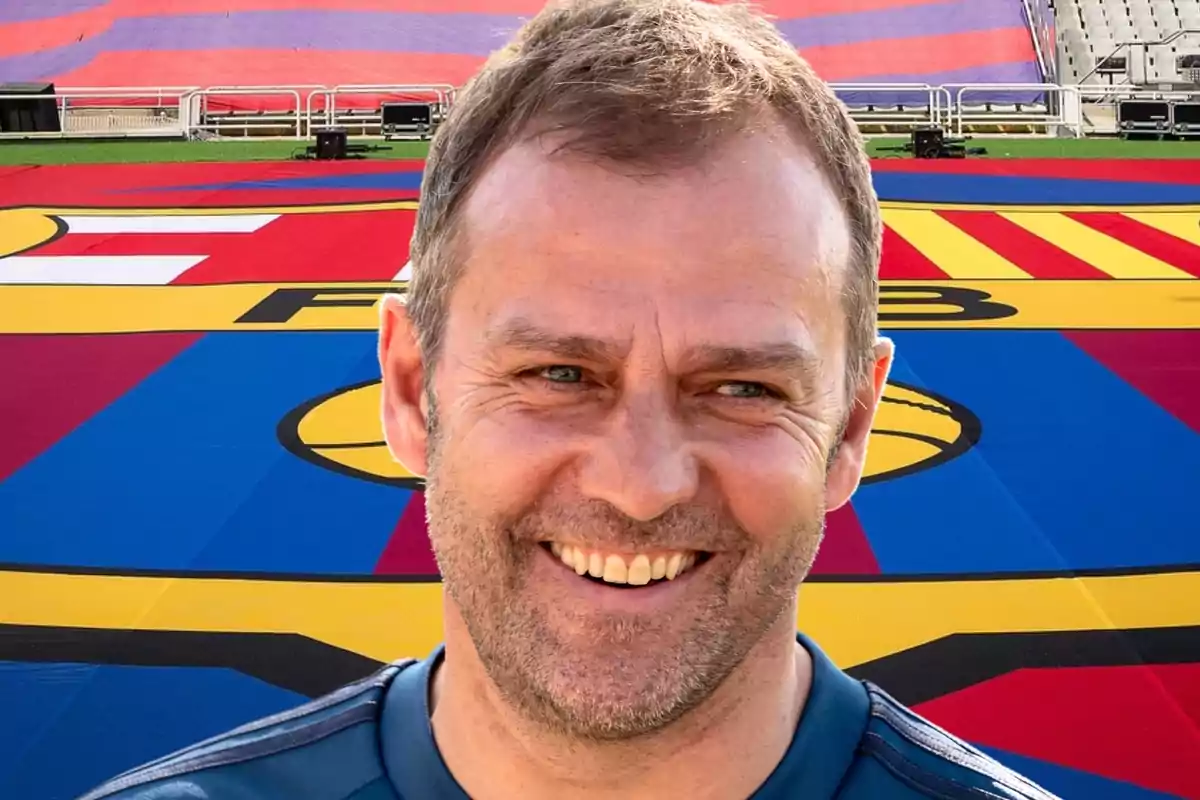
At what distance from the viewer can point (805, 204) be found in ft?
4.82

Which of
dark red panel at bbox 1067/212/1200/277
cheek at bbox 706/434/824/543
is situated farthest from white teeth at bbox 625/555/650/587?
dark red panel at bbox 1067/212/1200/277

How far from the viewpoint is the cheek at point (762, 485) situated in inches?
55.6

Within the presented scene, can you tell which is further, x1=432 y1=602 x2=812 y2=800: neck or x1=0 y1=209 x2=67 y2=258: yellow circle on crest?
x1=0 y1=209 x2=67 y2=258: yellow circle on crest

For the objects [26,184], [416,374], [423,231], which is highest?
[423,231]

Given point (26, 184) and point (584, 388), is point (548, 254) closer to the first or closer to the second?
point (584, 388)

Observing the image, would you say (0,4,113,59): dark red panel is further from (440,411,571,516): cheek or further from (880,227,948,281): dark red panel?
(440,411,571,516): cheek

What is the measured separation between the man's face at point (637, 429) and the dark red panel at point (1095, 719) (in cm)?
196

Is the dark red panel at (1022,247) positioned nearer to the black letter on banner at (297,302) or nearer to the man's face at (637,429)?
the black letter on banner at (297,302)

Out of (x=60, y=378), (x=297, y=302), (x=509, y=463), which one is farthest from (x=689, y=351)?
(x=297, y=302)

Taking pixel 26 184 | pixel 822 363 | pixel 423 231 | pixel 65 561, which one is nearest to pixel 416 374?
pixel 423 231

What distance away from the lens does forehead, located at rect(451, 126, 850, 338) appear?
4.65 ft

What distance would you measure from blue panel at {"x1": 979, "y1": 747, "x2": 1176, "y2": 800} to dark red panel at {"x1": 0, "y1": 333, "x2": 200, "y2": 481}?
3906 millimetres

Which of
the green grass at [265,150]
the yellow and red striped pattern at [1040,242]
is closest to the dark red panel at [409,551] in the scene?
the yellow and red striped pattern at [1040,242]

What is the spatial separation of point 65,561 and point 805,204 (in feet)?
11.4
